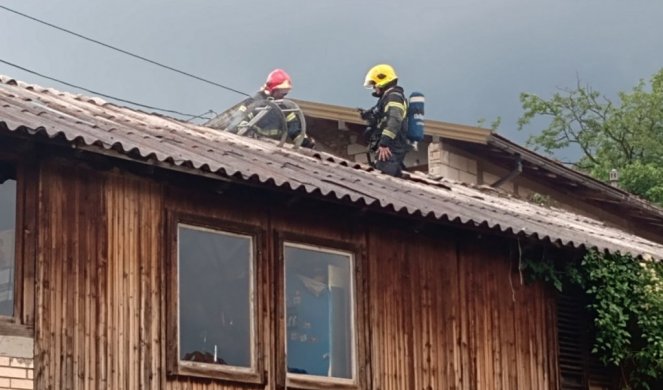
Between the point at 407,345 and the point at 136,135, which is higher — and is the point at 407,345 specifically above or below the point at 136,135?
below

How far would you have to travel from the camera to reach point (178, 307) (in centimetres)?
1393

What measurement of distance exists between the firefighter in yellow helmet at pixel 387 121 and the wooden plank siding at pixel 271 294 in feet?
7.14

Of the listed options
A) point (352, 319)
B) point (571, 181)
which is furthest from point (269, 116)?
point (571, 181)

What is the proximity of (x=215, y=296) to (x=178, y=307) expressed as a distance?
576 mm

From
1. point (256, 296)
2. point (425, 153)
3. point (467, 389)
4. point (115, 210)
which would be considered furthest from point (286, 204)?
point (425, 153)

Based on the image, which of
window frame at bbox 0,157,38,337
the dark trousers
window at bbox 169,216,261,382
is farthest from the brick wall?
the dark trousers

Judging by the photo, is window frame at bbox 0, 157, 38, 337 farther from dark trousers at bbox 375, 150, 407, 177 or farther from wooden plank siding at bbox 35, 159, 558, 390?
dark trousers at bbox 375, 150, 407, 177

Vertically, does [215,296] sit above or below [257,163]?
below

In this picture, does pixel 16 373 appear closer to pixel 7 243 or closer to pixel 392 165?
pixel 7 243

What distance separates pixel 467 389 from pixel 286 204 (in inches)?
130

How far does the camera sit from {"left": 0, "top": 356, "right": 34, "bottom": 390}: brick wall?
485 inches

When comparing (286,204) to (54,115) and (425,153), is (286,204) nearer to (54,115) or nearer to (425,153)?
(54,115)

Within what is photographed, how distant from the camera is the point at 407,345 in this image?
1616 centimetres

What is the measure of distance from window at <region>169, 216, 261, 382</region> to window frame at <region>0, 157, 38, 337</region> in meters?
1.57
